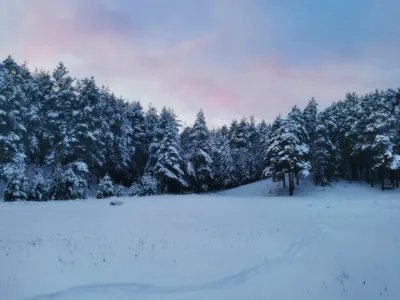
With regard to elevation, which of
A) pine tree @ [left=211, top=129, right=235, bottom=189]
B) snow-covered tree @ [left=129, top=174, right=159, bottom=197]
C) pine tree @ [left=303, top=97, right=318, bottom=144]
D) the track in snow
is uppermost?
pine tree @ [left=303, top=97, right=318, bottom=144]

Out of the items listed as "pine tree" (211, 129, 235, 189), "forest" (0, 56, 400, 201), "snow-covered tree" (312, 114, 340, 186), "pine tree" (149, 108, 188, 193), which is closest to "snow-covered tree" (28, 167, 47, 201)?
"forest" (0, 56, 400, 201)

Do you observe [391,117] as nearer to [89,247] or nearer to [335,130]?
[335,130]

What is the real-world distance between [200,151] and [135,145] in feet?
39.5

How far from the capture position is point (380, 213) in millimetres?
19125

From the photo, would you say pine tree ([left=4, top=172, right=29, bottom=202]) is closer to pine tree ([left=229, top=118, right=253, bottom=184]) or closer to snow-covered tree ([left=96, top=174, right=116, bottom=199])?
snow-covered tree ([left=96, top=174, right=116, bottom=199])

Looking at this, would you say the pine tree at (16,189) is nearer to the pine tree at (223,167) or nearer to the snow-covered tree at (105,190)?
the snow-covered tree at (105,190)

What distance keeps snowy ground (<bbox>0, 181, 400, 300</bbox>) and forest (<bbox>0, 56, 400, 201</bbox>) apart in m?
16.7

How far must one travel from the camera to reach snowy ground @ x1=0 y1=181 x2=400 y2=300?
7.08 meters

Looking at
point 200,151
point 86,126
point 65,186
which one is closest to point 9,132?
point 86,126

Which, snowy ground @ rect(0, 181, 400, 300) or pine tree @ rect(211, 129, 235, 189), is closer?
snowy ground @ rect(0, 181, 400, 300)

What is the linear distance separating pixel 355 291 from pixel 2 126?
33117 millimetres

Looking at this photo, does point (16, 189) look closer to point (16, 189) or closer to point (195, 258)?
point (16, 189)

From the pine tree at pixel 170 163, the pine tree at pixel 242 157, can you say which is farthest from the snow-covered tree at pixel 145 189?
the pine tree at pixel 242 157

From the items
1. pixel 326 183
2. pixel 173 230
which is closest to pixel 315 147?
pixel 326 183
